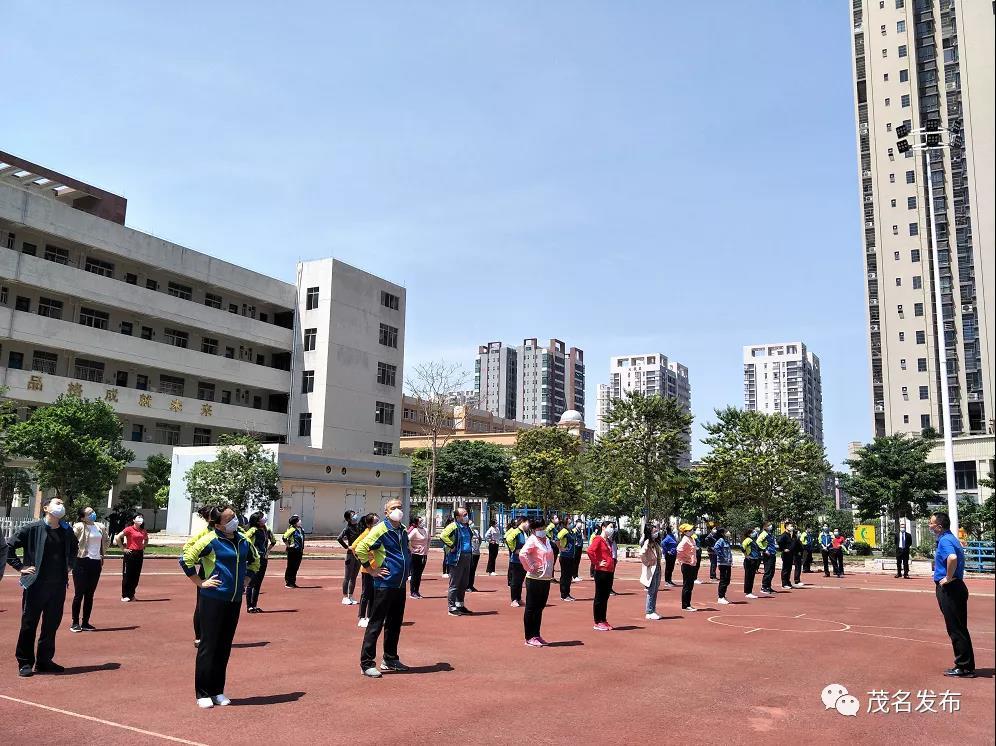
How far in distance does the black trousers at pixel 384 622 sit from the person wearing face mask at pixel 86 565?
5529 millimetres

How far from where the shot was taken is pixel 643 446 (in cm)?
4703

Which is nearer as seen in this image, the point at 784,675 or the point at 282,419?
the point at 784,675

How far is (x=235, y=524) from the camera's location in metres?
8.51

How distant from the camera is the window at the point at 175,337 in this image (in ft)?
192

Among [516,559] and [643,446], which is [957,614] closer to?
[516,559]

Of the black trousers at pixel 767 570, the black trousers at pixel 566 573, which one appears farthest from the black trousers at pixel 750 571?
the black trousers at pixel 566 573

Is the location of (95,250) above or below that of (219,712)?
above

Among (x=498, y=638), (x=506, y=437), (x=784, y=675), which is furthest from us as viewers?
(x=506, y=437)

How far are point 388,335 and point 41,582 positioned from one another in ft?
198

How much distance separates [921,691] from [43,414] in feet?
143

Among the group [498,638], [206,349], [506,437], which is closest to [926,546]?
[498,638]

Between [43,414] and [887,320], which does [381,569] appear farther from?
[887,320]

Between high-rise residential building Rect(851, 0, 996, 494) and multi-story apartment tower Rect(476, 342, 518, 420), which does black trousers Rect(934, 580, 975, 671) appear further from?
multi-story apartment tower Rect(476, 342, 518, 420)

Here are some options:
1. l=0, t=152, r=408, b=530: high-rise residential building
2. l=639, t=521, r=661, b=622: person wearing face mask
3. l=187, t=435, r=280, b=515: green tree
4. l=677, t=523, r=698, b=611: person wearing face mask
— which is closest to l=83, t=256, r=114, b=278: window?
l=0, t=152, r=408, b=530: high-rise residential building
